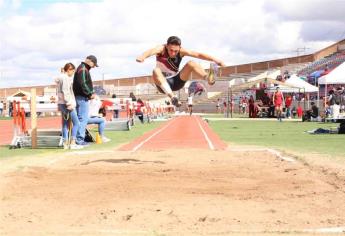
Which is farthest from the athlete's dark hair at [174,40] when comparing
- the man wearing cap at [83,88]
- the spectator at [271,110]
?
the spectator at [271,110]

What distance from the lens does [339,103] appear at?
24734mm

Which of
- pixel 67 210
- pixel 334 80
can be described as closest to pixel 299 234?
pixel 67 210


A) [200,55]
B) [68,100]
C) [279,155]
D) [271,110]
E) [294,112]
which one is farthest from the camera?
[294,112]

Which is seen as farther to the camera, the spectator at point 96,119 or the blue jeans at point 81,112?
the spectator at point 96,119

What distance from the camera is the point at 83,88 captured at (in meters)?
13.8

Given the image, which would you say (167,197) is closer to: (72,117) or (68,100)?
(68,100)

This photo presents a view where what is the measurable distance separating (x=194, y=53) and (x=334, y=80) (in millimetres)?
19106

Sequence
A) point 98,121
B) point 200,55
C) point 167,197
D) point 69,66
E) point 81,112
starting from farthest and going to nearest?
point 98,121 < point 81,112 < point 69,66 < point 200,55 < point 167,197

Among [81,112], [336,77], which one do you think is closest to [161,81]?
[81,112]

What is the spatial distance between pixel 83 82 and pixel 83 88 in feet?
0.45

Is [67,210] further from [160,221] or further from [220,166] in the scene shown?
[220,166]

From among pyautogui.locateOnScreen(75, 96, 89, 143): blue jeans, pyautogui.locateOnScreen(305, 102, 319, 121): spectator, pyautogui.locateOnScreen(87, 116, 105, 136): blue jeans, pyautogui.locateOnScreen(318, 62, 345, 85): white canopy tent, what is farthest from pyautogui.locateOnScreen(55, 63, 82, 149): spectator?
pyautogui.locateOnScreen(305, 102, 319, 121): spectator

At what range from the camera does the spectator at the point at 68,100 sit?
43.7 ft

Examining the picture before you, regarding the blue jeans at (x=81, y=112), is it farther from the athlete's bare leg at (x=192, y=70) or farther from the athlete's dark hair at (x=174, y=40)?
the athlete's dark hair at (x=174, y=40)
